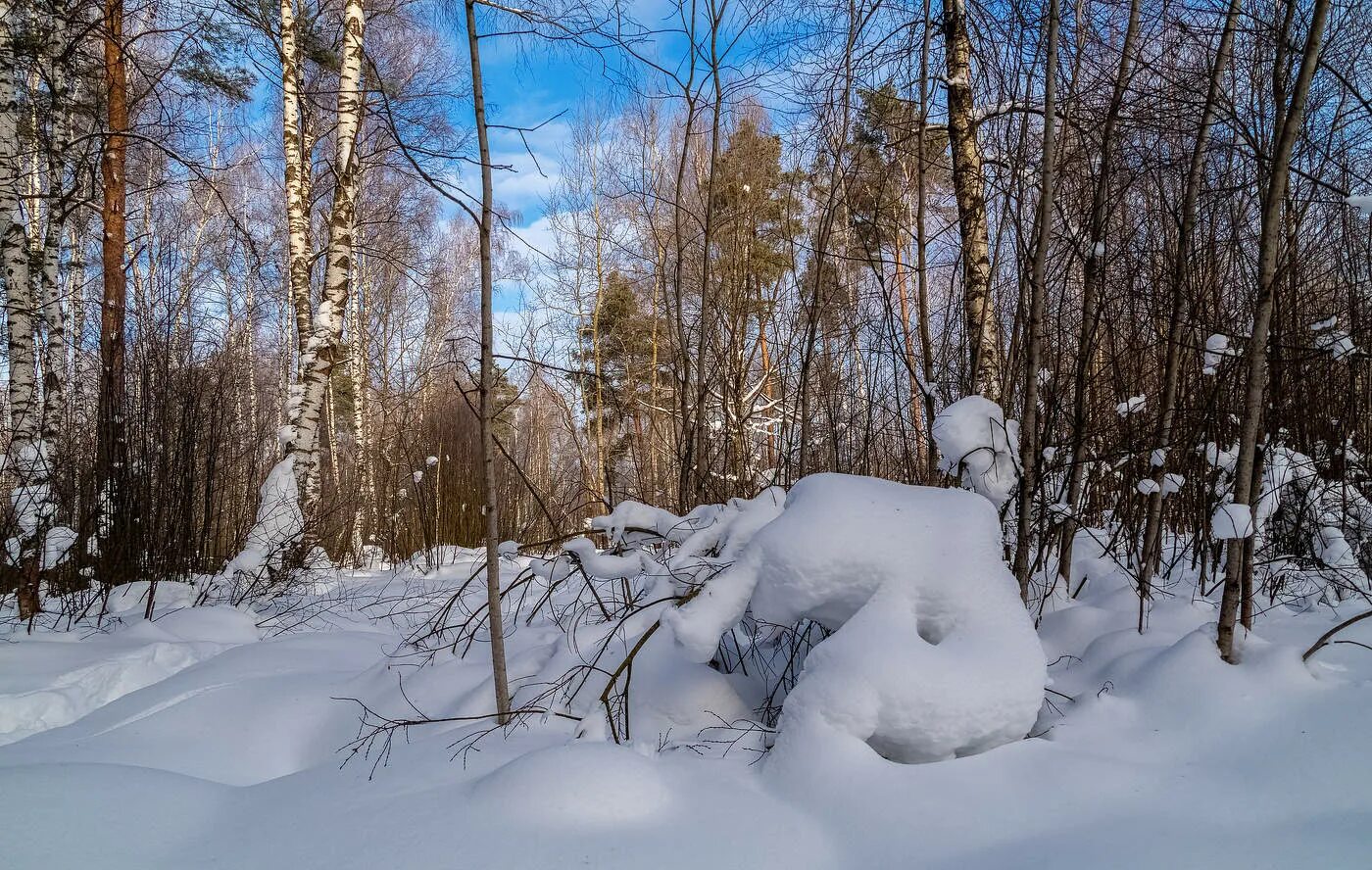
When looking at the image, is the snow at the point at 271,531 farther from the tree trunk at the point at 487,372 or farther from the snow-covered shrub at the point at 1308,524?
the snow-covered shrub at the point at 1308,524

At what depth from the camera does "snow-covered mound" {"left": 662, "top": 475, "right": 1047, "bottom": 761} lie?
1.37 m

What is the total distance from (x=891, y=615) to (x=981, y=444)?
65cm

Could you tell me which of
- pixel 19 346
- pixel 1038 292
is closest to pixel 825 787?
pixel 1038 292

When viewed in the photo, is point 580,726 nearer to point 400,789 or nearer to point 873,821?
point 400,789

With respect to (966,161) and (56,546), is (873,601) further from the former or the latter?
(56,546)

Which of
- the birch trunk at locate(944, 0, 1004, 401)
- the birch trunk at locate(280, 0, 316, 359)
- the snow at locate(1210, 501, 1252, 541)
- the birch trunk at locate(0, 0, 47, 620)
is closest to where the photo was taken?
the snow at locate(1210, 501, 1252, 541)

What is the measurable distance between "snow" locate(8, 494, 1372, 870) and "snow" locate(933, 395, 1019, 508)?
0.83ft

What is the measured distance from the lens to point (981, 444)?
185 cm

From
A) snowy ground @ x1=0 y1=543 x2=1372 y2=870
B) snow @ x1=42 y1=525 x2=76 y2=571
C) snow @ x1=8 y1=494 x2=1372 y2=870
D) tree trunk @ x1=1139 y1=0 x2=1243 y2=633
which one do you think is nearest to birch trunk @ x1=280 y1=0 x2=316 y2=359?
snow @ x1=42 y1=525 x2=76 y2=571

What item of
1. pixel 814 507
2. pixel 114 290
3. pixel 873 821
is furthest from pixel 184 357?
pixel 873 821

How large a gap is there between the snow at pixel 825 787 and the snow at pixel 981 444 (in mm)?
254

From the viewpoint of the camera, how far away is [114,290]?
210 inches

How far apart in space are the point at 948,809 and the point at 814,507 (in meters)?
0.65

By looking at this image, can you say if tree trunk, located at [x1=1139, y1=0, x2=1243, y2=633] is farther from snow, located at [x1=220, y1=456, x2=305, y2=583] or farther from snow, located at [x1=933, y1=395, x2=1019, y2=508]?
snow, located at [x1=220, y1=456, x2=305, y2=583]
